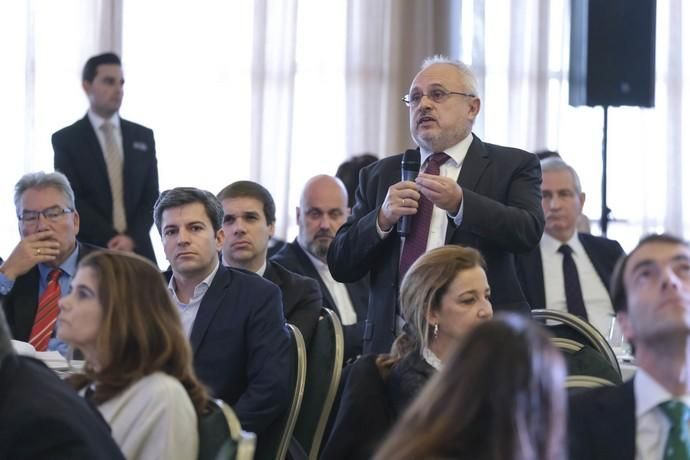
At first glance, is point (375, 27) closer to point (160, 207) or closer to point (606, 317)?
point (606, 317)

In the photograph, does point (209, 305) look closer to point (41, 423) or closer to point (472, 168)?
point (472, 168)

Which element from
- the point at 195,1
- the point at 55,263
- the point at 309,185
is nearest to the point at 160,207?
the point at 55,263


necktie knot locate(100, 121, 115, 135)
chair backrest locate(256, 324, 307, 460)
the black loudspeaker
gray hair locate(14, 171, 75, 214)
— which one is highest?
the black loudspeaker

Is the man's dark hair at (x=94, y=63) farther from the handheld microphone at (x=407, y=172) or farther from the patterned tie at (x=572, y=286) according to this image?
the handheld microphone at (x=407, y=172)

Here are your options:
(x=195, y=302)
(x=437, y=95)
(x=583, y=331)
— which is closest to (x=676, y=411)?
(x=583, y=331)

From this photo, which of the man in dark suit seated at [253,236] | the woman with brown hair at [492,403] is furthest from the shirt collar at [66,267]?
the woman with brown hair at [492,403]

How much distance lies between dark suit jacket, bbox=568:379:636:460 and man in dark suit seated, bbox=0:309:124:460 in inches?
35.7

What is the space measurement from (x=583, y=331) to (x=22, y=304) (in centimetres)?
211

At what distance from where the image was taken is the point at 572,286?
520 cm

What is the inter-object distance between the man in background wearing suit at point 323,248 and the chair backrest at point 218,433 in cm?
281

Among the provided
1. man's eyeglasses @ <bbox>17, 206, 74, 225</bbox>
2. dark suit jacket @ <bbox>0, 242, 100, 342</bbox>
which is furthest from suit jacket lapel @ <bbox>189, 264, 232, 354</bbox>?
man's eyeglasses @ <bbox>17, 206, 74, 225</bbox>

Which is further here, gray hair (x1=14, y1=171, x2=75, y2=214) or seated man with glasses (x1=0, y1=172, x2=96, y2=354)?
gray hair (x1=14, y1=171, x2=75, y2=214)

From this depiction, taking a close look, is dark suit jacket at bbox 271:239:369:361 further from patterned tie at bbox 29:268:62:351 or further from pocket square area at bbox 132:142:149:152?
pocket square area at bbox 132:142:149:152

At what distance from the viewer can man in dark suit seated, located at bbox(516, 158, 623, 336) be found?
16.9ft
